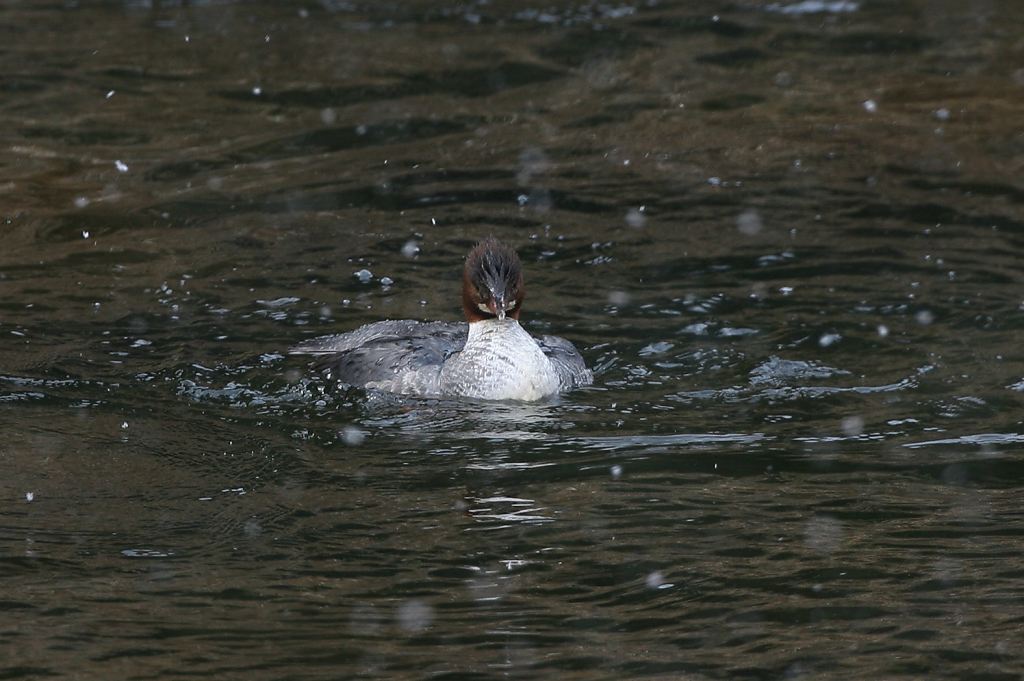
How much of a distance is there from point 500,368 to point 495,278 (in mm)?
550

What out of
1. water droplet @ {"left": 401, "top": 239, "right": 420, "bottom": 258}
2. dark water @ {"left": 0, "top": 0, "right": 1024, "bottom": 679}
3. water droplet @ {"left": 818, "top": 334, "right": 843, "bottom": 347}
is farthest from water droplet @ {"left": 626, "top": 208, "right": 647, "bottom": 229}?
water droplet @ {"left": 818, "top": 334, "right": 843, "bottom": 347}

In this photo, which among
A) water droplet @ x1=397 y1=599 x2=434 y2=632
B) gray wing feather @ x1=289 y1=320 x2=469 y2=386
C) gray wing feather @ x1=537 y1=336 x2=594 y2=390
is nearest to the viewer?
water droplet @ x1=397 y1=599 x2=434 y2=632

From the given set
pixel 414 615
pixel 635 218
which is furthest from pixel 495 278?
pixel 635 218

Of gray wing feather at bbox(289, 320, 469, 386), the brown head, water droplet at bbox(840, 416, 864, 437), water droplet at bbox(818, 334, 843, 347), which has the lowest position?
water droplet at bbox(840, 416, 864, 437)

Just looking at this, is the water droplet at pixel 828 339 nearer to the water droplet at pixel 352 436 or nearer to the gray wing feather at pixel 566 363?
the gray wing feather at pixel 566 363

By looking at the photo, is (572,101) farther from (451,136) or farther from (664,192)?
(664,192)

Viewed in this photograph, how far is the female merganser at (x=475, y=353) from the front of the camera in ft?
31.1

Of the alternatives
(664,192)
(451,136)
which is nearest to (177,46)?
(451,136)

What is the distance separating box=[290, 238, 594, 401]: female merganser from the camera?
31.1 feet

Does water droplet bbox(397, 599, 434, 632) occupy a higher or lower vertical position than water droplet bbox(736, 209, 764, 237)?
lower

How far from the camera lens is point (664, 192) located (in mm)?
13617

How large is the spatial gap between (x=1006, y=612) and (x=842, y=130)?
9.28 m

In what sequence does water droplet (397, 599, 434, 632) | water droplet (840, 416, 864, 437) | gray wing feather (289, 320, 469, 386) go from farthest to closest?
gray wing feather (289, 320, 469, 386) < water droplet (840, 416, 864, 437) < water droplet (397, 599, 434, 632)

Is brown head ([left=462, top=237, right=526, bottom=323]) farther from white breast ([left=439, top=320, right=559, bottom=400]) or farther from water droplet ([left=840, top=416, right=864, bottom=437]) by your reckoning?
water droplet ([left=840, top=416, right=864, bottom=437])
